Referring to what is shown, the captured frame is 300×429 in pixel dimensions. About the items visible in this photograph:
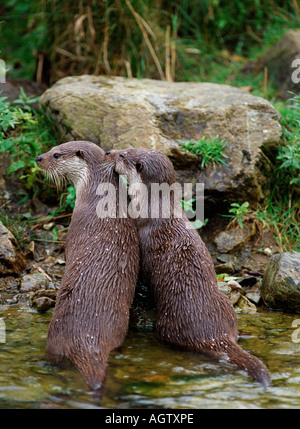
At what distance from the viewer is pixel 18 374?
8.38 ft

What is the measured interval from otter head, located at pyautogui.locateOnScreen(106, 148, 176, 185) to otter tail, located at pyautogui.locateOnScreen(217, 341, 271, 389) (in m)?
1.02

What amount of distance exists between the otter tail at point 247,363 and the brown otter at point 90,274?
0.54 metres

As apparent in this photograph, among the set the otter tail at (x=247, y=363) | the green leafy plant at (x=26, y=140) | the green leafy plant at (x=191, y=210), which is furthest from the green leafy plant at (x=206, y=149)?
the otter tail at (x=247, y=363)

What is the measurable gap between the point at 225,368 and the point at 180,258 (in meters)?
0.65

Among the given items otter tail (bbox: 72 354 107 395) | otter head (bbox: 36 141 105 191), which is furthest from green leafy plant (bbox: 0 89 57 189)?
otter tail (bbox: 72 354 107 395)

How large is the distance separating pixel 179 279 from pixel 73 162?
3.26ft

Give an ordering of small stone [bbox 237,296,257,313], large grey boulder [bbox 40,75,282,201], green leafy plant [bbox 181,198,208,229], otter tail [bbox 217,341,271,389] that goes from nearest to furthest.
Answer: otter tail [bbox 217,341,271,389] → small stone [bbox 237,296,257,313] → green leafy plant [bbox 181,198,208,229] → large grey boulder [bbox 40,75,282,201]

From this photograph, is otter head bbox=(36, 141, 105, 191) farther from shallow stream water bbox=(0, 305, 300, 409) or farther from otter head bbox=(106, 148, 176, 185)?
shallow stream water bbox=(0, 305, 300, 409)

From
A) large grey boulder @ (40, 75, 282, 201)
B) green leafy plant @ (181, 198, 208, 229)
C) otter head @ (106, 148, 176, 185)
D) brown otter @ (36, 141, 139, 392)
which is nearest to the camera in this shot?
brown otter @ (36, 141, 139, 392)

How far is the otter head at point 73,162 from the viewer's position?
11.2ft

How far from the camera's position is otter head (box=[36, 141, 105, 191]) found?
3428 mm

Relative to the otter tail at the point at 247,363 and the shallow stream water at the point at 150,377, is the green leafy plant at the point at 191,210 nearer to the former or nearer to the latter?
the shallow stream water at the point at 150,377

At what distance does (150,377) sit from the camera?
8.39 ft

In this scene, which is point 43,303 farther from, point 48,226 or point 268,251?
point 268,251
